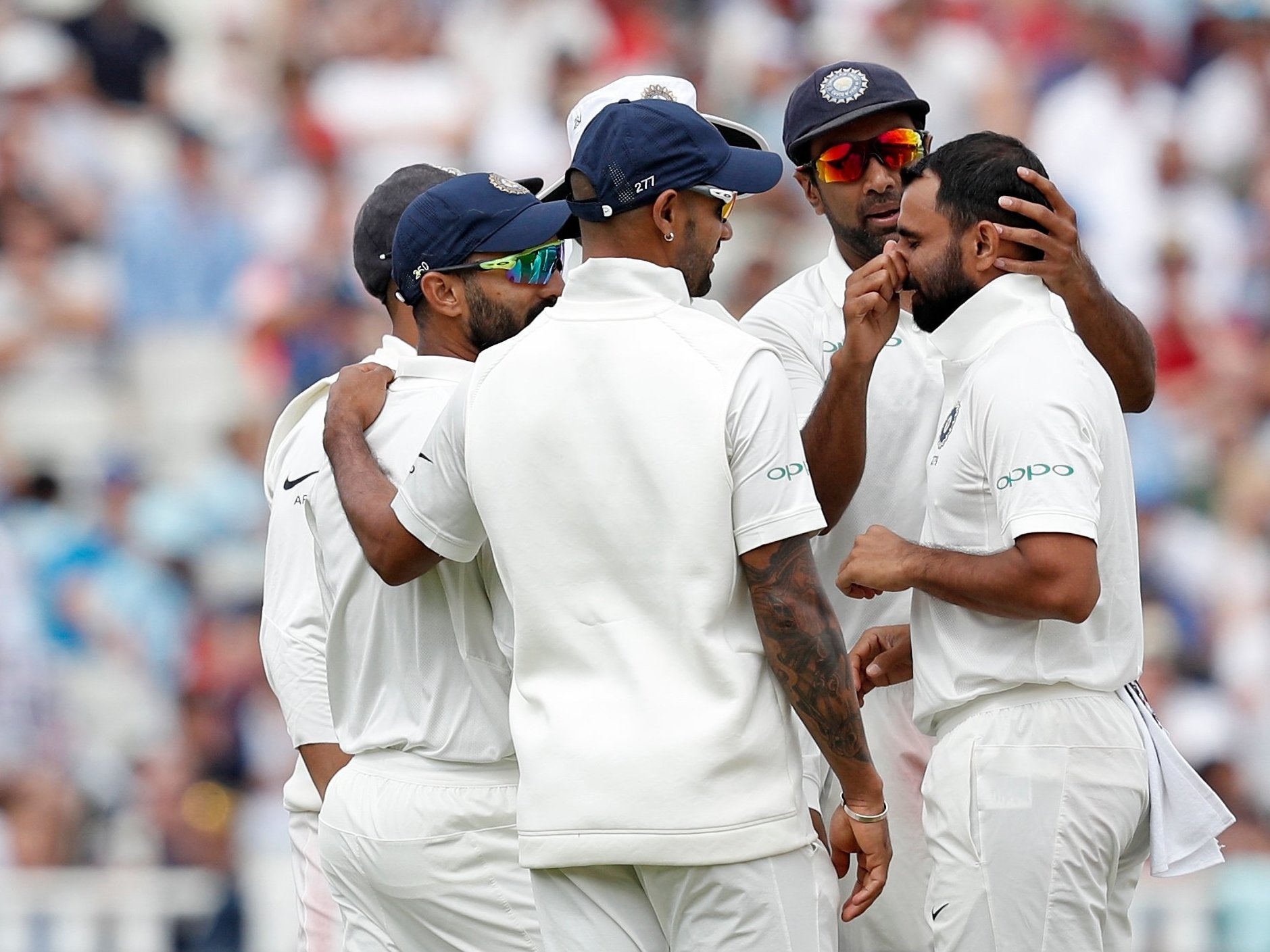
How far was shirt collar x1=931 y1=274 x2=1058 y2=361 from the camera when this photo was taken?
373 centimetres

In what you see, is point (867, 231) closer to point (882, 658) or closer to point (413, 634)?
point (882, 658)

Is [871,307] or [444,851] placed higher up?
[871,307]

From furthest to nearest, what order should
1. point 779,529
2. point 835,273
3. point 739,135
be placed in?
point 739,135 → point 835,273 → point 779,529

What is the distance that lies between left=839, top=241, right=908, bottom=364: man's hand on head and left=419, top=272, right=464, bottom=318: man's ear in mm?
831

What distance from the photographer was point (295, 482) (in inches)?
180

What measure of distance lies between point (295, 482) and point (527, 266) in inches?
36.0

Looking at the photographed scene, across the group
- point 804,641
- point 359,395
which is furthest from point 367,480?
point 804,641

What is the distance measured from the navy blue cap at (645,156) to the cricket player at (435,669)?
1.64ft

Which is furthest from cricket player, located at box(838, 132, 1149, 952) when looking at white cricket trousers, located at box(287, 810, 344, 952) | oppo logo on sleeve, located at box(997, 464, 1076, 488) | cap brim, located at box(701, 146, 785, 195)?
white cricket trousers, located at box(287, 810, 344, 952)

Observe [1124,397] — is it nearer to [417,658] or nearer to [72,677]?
[417,658]

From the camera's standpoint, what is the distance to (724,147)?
351cm

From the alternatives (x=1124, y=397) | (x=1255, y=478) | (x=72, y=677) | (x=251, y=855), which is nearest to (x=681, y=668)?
(x=1124, y=397)

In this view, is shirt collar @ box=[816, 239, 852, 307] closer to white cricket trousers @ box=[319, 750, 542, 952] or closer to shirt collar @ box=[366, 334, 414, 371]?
shirt collar @ box=[366, 334, 414, 371]

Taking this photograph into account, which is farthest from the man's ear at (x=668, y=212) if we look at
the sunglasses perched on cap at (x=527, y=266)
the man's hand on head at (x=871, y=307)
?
the sunglasses perched on cap at (x=527, y=266)
